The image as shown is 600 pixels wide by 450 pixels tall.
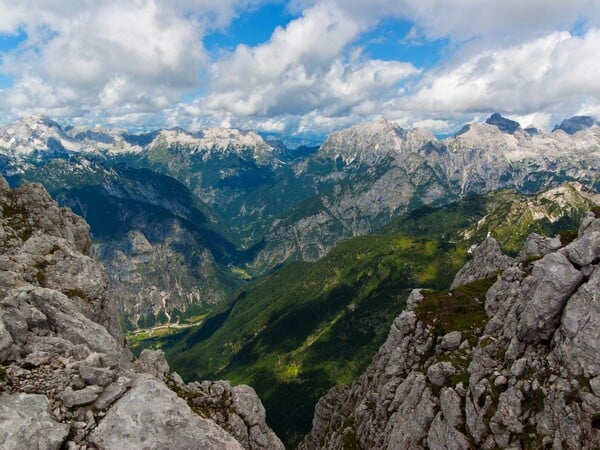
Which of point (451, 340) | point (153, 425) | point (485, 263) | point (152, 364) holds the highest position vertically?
point (152, 364)

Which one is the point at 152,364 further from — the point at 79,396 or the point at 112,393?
the point at 79,396

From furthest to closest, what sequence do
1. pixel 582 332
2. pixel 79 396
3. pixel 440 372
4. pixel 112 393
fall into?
pixel 440 372 → pixel 582 332 → pixel 112 393 → pixel 79 396

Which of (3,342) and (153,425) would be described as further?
(3,342)

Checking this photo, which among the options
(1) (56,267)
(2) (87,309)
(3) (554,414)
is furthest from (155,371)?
(3) (554,414)

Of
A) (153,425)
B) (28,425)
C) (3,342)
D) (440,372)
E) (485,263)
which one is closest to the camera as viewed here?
(28,425)

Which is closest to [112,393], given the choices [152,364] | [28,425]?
[28,425]

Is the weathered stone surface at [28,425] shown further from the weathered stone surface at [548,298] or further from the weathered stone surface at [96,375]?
the weathered stone surface at [548,298]
